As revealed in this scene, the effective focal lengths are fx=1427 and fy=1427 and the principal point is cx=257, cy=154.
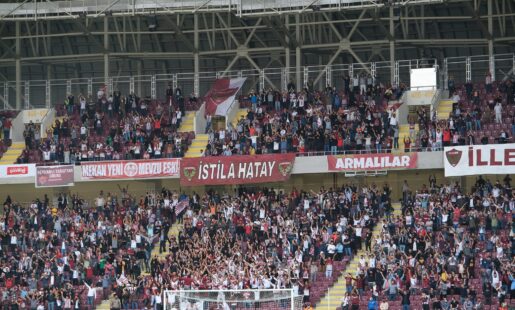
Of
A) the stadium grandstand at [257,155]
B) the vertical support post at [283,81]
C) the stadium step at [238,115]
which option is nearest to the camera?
the stadium grandstand at [257,155]

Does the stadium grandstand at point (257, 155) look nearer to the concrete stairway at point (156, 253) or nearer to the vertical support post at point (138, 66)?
the concrete stairway at point (156, 253)

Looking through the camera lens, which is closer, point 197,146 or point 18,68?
point 197,146

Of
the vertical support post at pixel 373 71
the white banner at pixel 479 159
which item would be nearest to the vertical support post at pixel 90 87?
the vertical support post at pixel 373 71

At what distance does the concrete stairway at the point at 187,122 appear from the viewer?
62.0 meters

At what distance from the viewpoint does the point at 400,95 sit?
2324 inches

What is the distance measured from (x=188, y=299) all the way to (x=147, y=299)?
4.11 metres

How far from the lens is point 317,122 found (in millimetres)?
58156

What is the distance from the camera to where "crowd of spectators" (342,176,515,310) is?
47062 mm

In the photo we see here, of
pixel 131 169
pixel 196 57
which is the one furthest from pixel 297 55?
pixel 131 169

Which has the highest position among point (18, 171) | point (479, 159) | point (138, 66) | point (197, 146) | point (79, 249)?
point (138, 66)

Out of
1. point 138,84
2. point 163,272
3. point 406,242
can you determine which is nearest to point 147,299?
point 163,272

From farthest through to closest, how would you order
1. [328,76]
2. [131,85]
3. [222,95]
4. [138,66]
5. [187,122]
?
[138,66] < [131,85] < [328,76] < [222,95] < [187,122]

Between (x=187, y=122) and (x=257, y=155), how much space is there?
606 cm

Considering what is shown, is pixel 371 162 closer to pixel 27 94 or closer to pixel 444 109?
pixel 444 109
